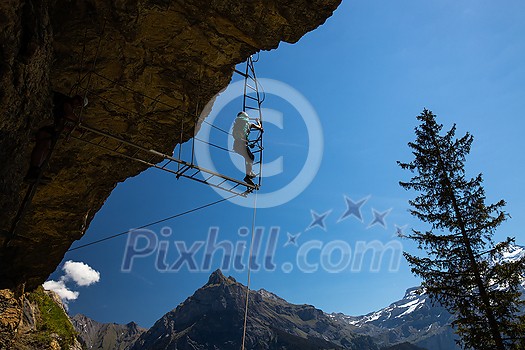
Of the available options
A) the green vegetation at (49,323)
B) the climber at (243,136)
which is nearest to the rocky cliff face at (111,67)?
the climber at (243,136)

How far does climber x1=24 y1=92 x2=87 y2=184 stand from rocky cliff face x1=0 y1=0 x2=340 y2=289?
224mm

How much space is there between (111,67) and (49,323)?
19.7 meters

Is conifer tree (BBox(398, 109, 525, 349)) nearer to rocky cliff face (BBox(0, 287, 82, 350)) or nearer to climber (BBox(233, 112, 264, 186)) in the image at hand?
climber (BBox(233, 112, 264, 186))

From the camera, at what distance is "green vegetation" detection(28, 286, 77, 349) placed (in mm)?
21611

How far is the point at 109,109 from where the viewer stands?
13172 millimetres

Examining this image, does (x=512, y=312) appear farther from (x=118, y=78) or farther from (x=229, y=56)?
(x=118, y=78)

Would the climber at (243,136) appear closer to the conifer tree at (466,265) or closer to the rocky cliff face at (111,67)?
the rocky cliff face at (111,67)

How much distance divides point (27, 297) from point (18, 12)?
20.8 m

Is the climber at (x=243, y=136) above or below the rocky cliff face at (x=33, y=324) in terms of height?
above

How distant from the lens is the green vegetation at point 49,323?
2161cm

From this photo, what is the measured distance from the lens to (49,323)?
2322 cm

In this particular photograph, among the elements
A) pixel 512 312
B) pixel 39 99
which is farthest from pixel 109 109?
pixel 512 312

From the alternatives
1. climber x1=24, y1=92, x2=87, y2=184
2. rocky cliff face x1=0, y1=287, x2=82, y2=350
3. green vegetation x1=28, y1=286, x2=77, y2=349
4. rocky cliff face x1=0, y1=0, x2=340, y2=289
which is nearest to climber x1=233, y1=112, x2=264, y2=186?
rocky cliff face x1=0, y1=0, x2=340, y2=289

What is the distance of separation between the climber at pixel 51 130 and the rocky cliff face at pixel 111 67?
0.74ft
